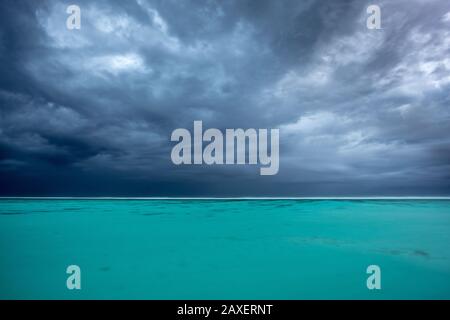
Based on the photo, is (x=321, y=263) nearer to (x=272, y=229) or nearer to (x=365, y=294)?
(x=365, y=294)

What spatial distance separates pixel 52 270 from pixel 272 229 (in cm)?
838

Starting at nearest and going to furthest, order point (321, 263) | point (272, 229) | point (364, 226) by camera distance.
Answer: point (321, 263), point (272, 229), point (364, 226)

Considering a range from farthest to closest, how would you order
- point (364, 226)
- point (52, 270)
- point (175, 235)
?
point (364, 226) → point (175, 235) → point (52, 270)

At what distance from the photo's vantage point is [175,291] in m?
5.16

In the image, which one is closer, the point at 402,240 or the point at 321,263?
the point at 321,263

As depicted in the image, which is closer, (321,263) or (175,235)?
(321,263)
